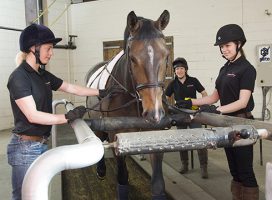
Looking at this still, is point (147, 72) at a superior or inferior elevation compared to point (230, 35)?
inferior

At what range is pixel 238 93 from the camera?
2.25 m

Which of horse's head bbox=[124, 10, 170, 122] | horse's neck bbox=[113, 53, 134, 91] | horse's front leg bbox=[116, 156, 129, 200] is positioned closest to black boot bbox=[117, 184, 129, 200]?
horse's front leg bbox=[116, 156, 129, 200]

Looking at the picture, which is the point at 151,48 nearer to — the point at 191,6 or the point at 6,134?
the point at 6,134

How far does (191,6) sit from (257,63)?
7.38 ft

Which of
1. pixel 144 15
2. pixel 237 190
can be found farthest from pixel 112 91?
pixel 144 15

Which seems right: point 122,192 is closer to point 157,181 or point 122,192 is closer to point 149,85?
point 157,181

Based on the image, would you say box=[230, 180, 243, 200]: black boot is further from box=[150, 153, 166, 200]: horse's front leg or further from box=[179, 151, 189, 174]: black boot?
box=[179, 151, 189, 174]: black boot

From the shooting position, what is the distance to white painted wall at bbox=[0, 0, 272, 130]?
773cm

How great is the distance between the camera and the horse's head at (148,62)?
167cm

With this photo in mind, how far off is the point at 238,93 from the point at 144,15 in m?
6.75

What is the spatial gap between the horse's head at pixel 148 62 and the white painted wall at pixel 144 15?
254 inches

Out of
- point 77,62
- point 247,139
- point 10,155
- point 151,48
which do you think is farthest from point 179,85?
point 77,62

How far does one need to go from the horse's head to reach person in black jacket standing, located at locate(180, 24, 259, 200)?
575 millimetres

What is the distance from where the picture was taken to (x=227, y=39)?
2.20m
